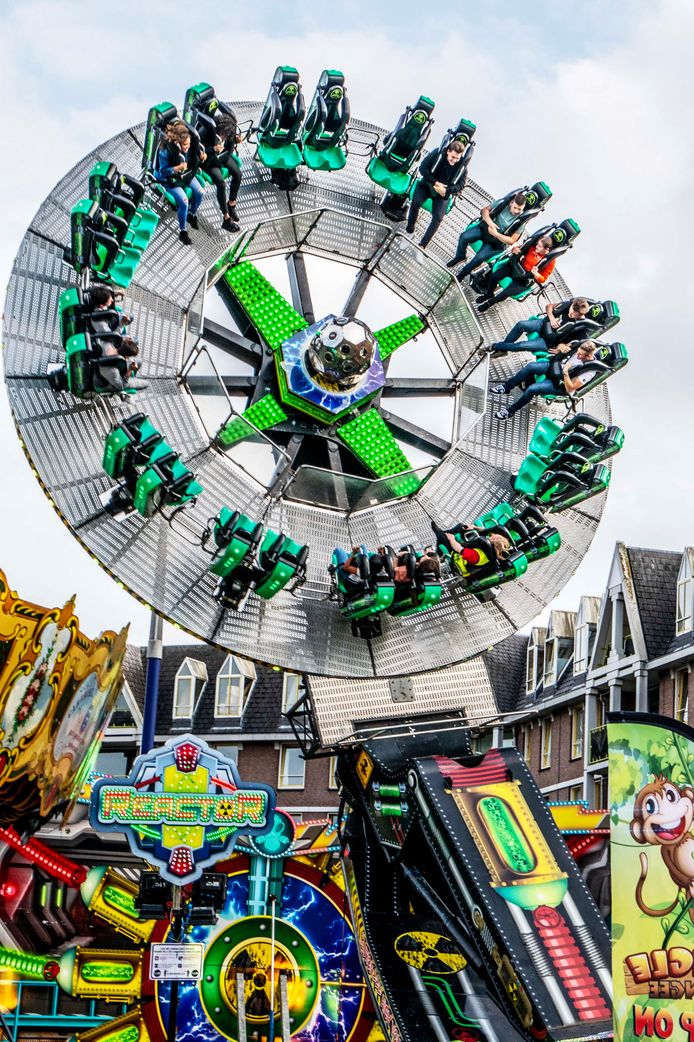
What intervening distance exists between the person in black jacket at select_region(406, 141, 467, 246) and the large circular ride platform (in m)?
0.81

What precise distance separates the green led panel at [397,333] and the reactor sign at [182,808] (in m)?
9.09

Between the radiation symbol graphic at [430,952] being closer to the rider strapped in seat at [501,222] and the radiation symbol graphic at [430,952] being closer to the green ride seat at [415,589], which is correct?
the green ride seat at [415,589]

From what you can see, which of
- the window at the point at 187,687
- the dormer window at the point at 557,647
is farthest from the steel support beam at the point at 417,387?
the window at the point at 187,687

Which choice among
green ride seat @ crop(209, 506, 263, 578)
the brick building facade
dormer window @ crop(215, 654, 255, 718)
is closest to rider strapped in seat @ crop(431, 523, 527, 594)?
green ride seat @ crop(209, 506, 263, 578)

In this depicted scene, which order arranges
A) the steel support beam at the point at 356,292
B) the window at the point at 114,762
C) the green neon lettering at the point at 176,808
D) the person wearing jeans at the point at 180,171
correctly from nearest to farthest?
Answer: 1. the green neon lettering at the point at 176,808
2. the person wearing jeans at the point at 180,171
3. the steel support beam at the point at 356,292
4. the window at the point at 114,762

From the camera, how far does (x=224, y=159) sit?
26797mm

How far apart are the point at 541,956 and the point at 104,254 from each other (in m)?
13.2

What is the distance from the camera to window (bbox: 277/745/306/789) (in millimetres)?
51844

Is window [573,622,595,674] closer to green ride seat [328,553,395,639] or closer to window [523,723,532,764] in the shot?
window [523,723,532,764]

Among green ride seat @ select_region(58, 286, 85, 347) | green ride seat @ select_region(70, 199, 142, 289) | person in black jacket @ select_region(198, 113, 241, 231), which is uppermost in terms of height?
person in black jacket @ select_region(198, 113, 241, 231)

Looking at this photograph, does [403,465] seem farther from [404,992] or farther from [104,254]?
[404,992]

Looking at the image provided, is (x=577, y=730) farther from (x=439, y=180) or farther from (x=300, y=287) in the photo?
(x=439, y=180)

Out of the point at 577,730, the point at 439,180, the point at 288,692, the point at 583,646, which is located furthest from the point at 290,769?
the point at 439,180

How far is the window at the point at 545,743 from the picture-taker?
5022cm
